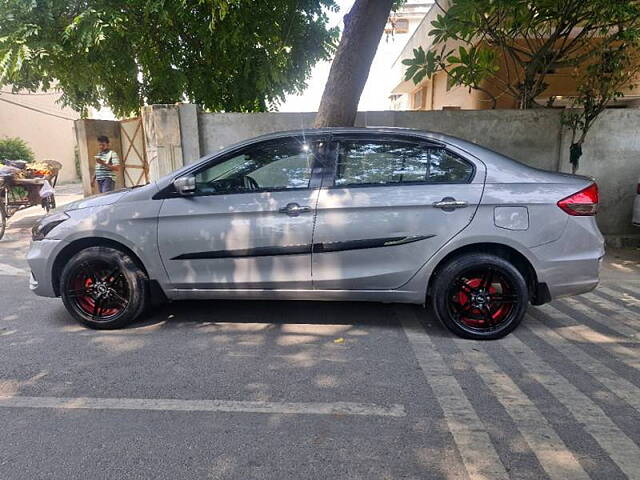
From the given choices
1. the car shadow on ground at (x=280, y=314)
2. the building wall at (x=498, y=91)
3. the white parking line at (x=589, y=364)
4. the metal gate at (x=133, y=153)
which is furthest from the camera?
the building wall at (x=498, y=91)

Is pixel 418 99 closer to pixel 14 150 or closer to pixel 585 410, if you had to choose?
pixel 14 150

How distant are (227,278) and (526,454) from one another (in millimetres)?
2470

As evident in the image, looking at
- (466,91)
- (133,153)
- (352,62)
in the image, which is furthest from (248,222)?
(466,91)

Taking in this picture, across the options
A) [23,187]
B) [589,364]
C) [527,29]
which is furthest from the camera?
[23,187]

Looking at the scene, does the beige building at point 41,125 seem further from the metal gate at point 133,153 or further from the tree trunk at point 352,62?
the tree trunk at point 352,62

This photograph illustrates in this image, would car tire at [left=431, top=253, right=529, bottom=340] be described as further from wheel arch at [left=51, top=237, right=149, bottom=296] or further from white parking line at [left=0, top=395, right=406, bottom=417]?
wheel arch at [left=51, top=237, right=149, bottom=296]

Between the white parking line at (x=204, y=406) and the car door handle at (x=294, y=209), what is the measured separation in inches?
57.8

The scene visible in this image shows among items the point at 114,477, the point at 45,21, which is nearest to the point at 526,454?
the point at 114,477

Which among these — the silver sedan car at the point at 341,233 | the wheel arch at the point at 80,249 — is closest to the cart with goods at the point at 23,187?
the wheel arch at the point at 80,249

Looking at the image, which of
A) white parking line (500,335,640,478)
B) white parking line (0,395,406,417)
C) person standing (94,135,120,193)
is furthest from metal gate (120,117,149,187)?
white parking line (500,335,640,478)

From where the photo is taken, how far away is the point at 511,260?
3754mm

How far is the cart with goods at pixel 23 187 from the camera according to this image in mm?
8227

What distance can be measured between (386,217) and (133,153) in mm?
7981

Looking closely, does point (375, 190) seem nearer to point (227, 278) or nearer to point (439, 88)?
point (227, 278)
